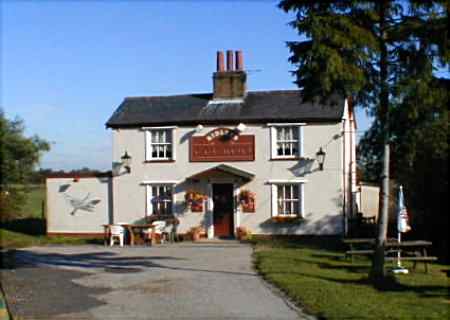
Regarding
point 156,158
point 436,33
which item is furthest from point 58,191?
point 436,33

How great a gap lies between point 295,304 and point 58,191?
63.8ft

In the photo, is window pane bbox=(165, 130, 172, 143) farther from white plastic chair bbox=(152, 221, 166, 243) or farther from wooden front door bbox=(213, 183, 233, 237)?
white plastic chair bbox=(152, 221, 166, 243)

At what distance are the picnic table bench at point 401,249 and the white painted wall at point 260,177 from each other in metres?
2.69

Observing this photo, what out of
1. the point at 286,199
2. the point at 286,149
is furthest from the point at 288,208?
the point at 286,149

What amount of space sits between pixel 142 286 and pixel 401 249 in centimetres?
1003

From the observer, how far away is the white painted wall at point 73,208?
29438 mm

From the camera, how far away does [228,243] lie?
26.5 m

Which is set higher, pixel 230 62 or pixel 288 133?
pixel 230 62

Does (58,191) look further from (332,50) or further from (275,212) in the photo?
(332,50)

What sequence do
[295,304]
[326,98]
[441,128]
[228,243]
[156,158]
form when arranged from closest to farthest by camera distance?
[295,304], [326,98], [441,128], [228,243], [156,158]

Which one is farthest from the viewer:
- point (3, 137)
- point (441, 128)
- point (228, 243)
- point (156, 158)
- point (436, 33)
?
point (3, 137)

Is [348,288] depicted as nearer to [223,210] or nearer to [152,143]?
[223,210]

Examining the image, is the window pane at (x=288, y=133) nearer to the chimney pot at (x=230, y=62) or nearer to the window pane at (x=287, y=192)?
the window pane at (x=287, y=192)

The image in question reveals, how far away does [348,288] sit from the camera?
14.3m
